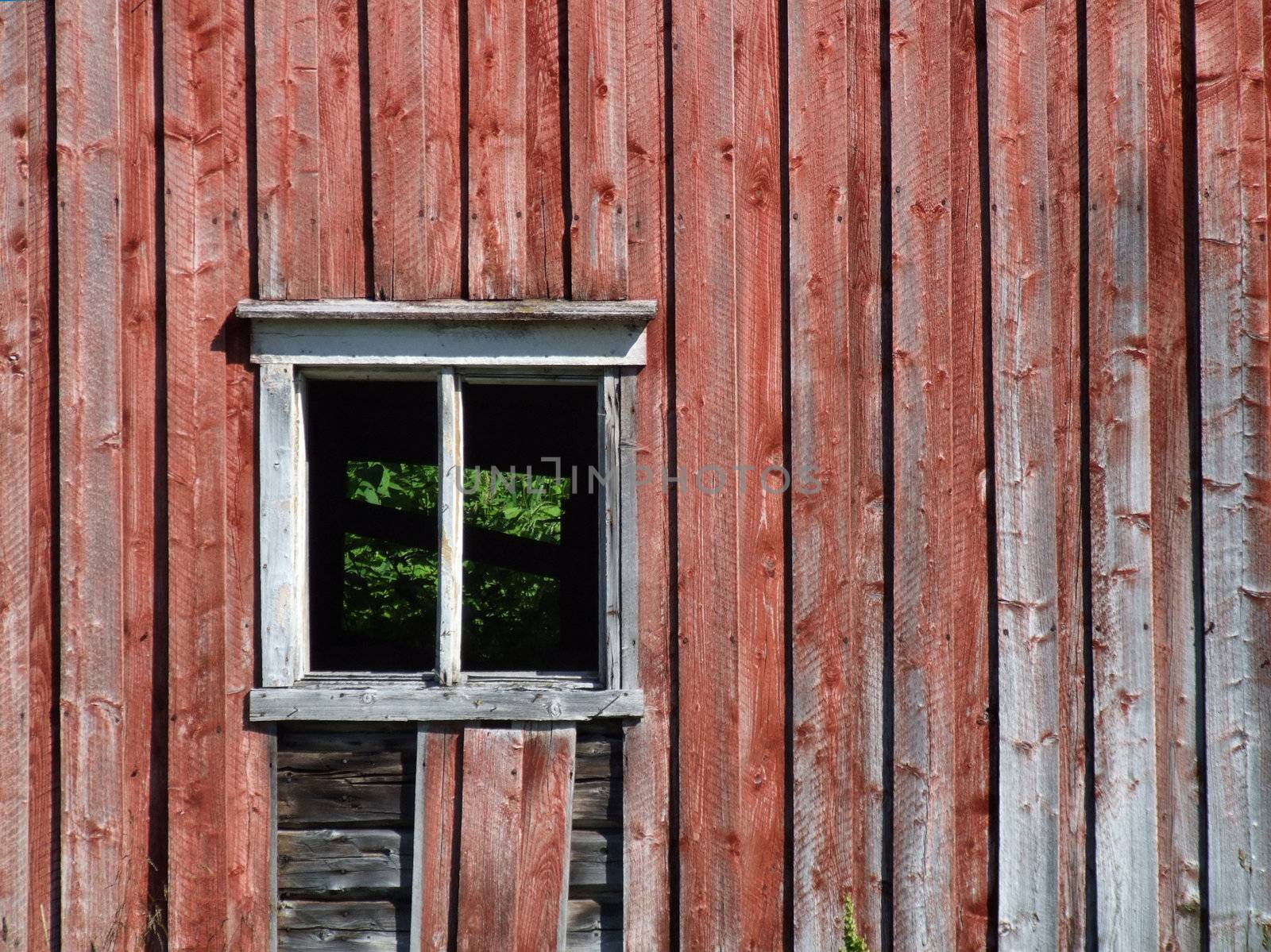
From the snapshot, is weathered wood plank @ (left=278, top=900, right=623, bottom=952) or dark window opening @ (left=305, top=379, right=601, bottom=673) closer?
weathered wood plank @ (left=278, top=900, right=623, bottom=952)

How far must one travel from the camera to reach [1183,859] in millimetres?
3320

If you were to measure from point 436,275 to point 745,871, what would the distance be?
2.14 m

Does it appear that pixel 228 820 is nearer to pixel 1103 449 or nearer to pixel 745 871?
pixel 745 871

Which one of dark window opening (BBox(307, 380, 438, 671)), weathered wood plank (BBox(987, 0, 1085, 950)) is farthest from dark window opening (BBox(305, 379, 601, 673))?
Result: weathered wood plank (BBox(987, 0, 1085, 950))

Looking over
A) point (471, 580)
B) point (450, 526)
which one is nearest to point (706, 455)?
point (450, 526)

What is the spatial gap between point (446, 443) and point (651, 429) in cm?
66

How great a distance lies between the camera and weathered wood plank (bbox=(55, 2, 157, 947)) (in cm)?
329

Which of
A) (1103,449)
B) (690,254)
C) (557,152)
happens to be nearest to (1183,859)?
(1103,449)

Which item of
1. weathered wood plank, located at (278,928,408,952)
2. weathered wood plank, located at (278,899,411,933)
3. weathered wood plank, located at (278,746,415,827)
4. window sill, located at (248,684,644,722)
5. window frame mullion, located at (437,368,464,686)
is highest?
window frame mullion, located at (437,368,464,686)

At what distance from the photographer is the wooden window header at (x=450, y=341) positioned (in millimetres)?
3289

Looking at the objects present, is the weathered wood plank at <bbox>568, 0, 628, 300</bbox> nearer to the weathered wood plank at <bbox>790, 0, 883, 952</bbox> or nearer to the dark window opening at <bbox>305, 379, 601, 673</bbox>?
the weathered wood plank at <bbox>790, 0, 883, 952</bbox>

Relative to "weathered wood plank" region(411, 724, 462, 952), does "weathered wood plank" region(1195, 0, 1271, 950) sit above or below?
above

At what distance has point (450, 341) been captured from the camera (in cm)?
330

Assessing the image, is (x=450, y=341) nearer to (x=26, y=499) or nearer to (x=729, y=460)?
(x=729, y=460)
